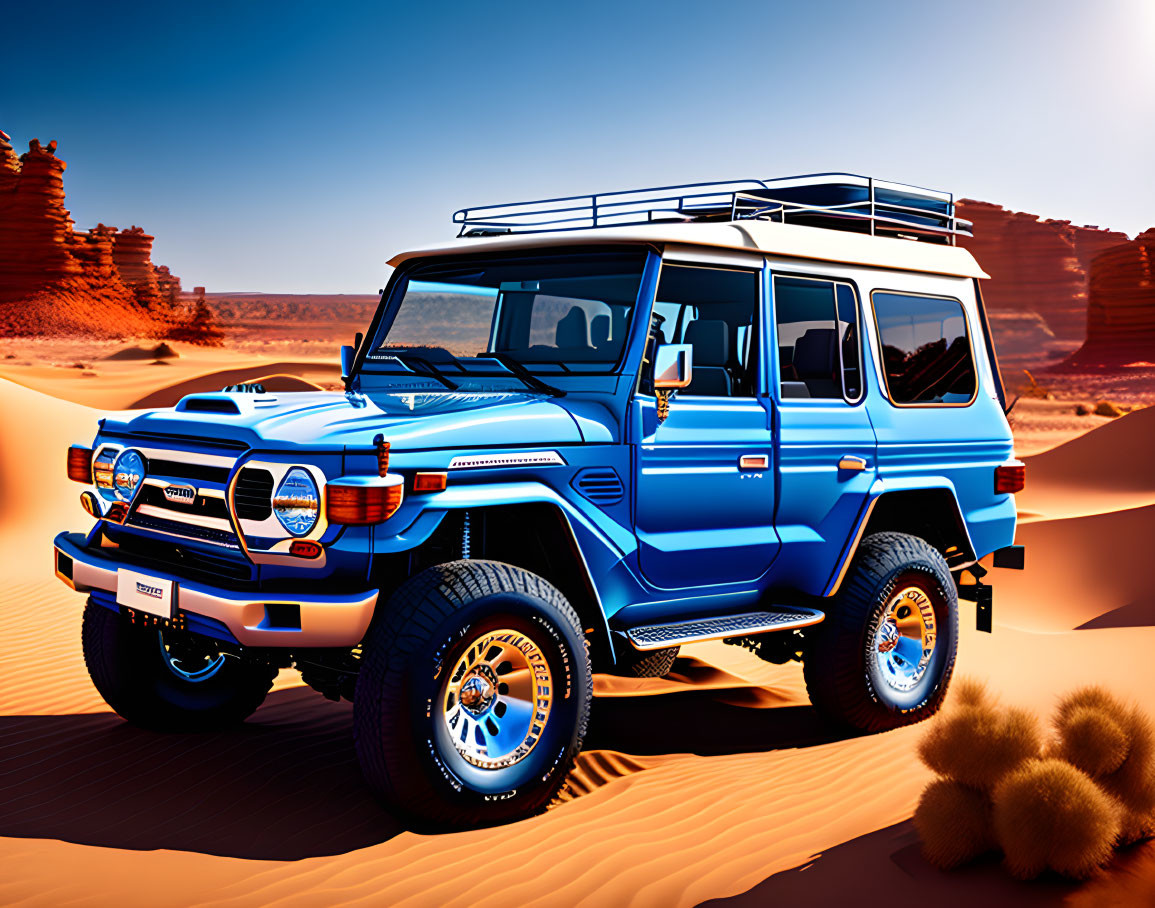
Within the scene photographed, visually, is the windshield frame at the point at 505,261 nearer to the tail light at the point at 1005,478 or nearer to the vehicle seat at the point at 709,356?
the vehicle seat at the point at 709,356

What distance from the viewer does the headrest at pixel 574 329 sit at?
5.91 meters

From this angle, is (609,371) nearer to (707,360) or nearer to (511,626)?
(707,360)

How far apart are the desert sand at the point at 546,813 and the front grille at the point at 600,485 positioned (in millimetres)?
1433

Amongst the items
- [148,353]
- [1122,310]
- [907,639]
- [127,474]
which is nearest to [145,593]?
[127,474]

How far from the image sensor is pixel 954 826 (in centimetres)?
412

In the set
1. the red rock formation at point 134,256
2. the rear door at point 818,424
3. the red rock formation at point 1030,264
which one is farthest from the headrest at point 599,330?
the red rock formation at point 134,256

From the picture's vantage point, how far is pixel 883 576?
6.55 metres

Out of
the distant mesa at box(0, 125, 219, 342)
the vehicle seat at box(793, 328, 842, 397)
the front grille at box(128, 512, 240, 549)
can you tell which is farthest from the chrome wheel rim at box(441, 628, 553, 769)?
the distant mesa at box(0, 125, 219, 342)

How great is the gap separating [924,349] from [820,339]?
107 cm

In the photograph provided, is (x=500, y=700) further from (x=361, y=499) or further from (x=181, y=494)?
(x=181, y=494)

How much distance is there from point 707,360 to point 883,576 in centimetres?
173

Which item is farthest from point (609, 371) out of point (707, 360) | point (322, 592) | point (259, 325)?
point (259, 325)

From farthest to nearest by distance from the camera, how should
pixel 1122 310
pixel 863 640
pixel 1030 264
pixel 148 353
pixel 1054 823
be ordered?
1. pixel 1030 264
2. pixel 1122 310
3. pixel 148 353
4. pixel 863 640
5. pixel 1054 823

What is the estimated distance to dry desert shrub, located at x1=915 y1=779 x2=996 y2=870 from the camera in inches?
161
